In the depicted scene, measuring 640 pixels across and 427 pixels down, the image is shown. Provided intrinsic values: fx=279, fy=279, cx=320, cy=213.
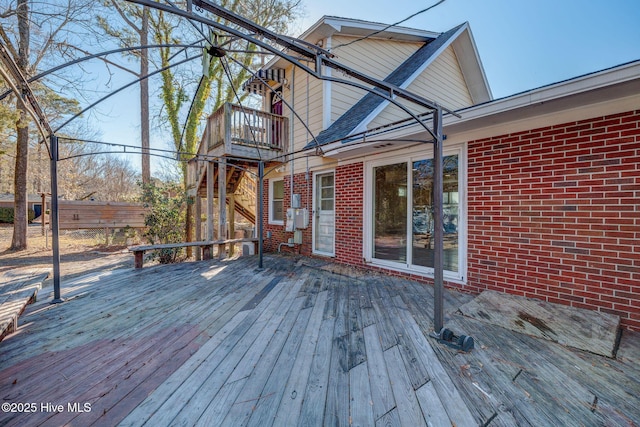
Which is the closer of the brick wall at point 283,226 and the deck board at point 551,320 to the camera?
the deck board at point 551,320

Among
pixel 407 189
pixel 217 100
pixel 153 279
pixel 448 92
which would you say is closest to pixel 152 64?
pixel 217 100

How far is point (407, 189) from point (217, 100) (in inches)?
412

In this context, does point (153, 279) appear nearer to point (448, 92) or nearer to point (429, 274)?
point (429, 274)

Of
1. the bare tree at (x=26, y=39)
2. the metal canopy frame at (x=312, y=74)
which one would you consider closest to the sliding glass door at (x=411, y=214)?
the metal canopy frame at (x=312, y=74)

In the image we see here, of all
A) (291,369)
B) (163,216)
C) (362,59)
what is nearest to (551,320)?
(291,369)

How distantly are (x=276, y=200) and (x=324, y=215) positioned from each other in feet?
6.81

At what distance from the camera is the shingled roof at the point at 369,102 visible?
18.5 ft

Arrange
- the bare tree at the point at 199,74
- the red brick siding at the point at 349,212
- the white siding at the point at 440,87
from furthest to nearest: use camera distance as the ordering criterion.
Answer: the bare tree at the point at 199,74 < the white siding at the point at 440,87 < the red brick siding at the point at 349,212

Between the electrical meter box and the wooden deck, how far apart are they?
308 cm

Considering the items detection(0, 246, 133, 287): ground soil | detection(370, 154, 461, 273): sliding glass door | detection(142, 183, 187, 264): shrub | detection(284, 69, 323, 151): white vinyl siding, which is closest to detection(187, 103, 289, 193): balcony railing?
detection(284, 69, 323, 151): white vinyl siding

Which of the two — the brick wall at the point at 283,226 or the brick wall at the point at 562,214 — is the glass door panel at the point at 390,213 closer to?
Result: the brick wall at the point at 562,214

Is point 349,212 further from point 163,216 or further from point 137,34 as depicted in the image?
point 137,34

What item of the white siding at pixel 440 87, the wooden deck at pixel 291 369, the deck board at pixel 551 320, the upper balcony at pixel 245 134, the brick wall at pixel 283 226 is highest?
the white siding at pixel 440 87

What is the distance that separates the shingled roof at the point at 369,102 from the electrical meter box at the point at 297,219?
4.86 ft
